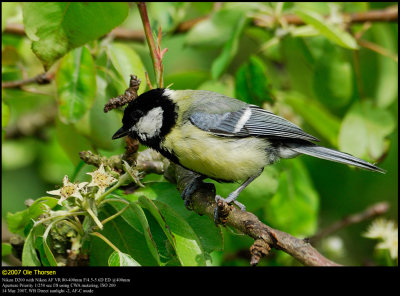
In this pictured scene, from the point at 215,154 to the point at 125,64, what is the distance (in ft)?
1.80

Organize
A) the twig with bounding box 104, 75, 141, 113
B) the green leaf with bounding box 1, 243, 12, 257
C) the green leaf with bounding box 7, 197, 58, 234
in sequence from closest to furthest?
the green leaf with bounding box 7, 197, 58, 234
the twig with bounding box 104, 75, 141, 113
the green leaf with bounding box 1, 243, 12, 257

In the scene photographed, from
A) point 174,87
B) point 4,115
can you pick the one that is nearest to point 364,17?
point 174,87

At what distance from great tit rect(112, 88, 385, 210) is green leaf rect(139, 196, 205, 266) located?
248 millimetres

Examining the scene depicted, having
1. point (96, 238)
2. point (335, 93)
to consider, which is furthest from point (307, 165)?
point (96, 238)

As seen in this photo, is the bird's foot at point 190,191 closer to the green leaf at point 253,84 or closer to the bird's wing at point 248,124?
the bird's wing at point 248,124

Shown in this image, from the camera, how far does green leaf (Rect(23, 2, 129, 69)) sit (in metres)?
1.96

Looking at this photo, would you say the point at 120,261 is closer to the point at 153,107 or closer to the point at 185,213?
the point at 185,213

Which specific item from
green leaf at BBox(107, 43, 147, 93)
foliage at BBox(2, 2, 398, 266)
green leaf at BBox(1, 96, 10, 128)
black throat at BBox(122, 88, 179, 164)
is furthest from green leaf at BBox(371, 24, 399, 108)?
green leaf at BBox(1, 96, 10, 128)

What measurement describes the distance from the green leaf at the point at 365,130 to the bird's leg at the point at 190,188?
79 cm

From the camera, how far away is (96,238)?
1973 millimetres

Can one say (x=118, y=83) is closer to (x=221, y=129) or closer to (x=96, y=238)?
(x=221, y=129)

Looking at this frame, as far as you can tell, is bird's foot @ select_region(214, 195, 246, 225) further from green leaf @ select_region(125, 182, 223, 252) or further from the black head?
the black head

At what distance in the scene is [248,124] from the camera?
2.36 m

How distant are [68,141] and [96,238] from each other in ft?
2.05
